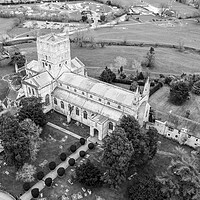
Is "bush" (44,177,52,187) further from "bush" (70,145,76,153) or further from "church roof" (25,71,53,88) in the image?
"church roof" (25,71,53,88)

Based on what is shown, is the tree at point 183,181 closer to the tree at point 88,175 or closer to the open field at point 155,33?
the tree at point 88,175

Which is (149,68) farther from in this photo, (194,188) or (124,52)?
(194,188)

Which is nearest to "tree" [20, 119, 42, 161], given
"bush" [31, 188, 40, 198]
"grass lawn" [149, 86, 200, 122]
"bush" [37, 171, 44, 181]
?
"bush" [37, 171, 44, 181]

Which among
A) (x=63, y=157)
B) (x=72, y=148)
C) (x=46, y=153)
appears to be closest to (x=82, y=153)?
(x=72, y=148)

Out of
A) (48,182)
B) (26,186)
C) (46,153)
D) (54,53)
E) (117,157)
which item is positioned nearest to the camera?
(117,157)

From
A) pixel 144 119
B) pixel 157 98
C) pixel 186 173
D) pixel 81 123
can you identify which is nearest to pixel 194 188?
pixel 186 173

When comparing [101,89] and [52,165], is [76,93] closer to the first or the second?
[101,89]
